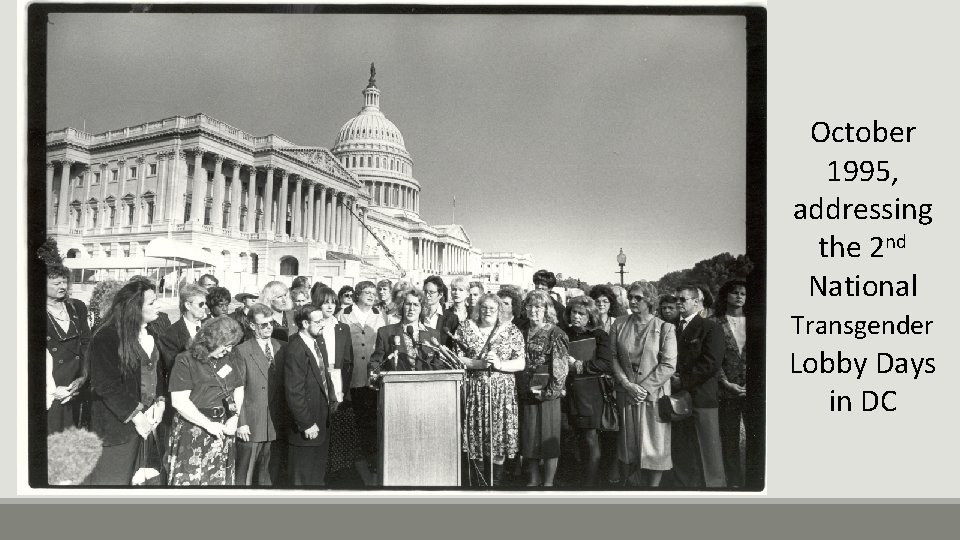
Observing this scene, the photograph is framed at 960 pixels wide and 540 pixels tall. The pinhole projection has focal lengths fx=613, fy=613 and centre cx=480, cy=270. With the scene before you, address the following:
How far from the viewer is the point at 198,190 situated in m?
8.20

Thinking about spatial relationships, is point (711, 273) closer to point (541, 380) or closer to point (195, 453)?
point (541, 380)

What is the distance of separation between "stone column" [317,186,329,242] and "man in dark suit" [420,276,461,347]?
7.73ft

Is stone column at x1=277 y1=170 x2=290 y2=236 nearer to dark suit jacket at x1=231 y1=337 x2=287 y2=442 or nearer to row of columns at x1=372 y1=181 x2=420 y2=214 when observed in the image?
row of columns at x1=372 y1=181 x2=420 y2=214

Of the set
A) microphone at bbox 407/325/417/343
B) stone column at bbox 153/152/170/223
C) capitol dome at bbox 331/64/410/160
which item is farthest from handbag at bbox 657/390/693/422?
stone column at bbox 153/152/170/223

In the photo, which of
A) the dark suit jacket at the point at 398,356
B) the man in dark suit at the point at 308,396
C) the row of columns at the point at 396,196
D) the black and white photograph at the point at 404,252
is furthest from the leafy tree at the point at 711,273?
the man in dark suit at the point at 308,396

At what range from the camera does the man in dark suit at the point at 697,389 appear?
6562 mm

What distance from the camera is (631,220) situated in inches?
306

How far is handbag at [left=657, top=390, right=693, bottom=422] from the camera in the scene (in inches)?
262

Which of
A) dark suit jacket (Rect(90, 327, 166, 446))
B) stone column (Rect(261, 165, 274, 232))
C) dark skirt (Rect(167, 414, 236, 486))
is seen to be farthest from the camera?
stone column (Rect(261, 165, 274, 232))

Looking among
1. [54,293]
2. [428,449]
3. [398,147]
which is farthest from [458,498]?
[54,293]

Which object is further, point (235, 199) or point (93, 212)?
point (235, 199)

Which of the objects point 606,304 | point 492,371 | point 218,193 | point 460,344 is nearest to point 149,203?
point 218,193

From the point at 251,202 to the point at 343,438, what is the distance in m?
3.76

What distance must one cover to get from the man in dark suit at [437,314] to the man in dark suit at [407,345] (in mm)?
179
